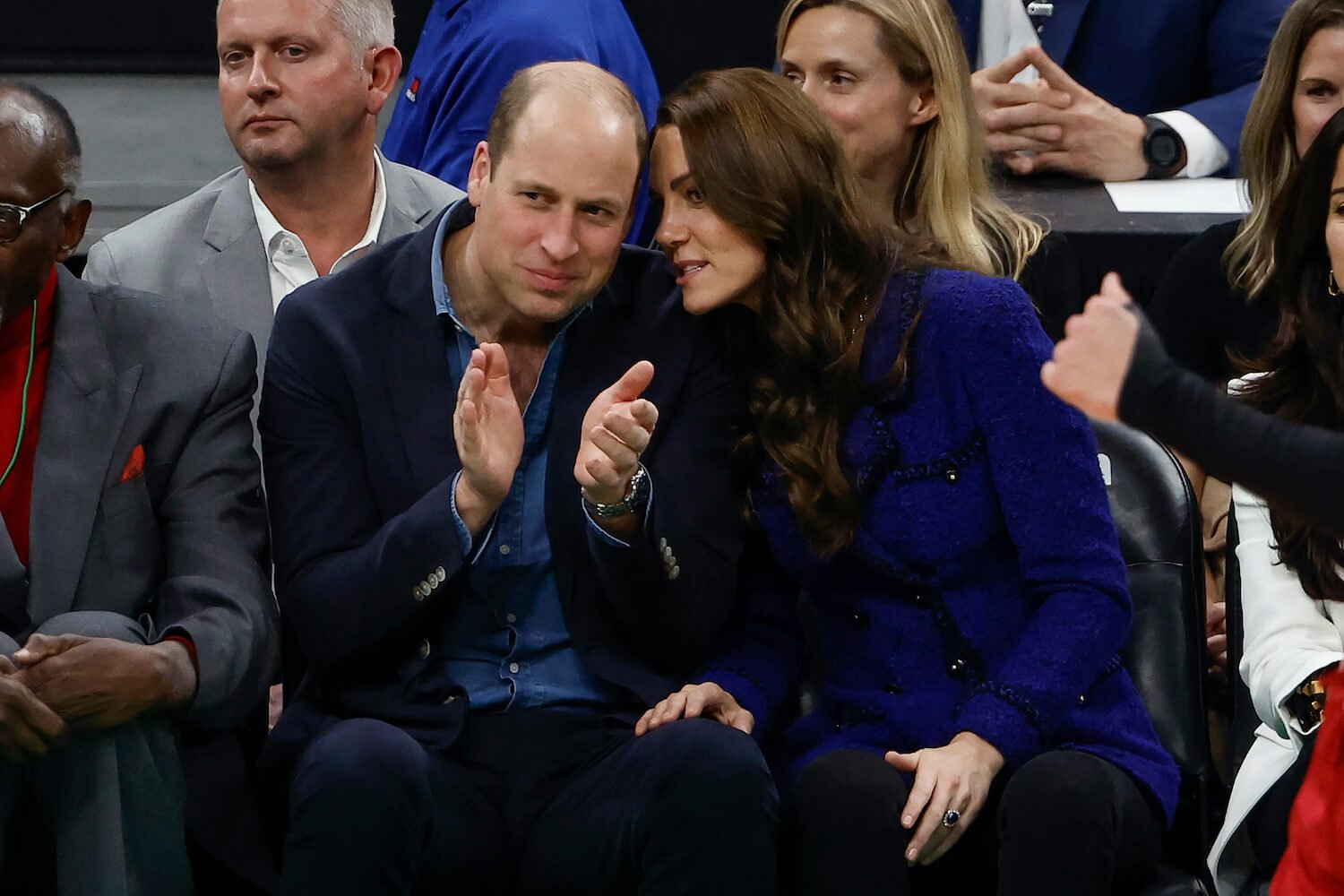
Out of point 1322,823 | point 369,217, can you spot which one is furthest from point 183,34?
point 1322,823

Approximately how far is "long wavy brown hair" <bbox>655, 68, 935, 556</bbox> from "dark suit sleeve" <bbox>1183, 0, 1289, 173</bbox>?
1.28 meters

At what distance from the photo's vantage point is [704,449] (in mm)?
2504

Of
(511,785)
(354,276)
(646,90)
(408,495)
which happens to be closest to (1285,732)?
(511,785)

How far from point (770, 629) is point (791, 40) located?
1.08m

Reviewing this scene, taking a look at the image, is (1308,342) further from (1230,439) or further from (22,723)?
(22,723)

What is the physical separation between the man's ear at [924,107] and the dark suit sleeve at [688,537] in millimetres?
785

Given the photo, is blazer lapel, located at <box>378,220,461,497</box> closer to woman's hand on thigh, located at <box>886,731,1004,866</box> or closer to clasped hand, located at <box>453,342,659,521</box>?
clasped hand, located at <box>453,342,659,521</box>

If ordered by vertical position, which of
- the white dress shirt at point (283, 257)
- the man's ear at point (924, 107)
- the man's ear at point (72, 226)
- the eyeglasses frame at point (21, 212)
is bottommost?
the white dress shirt at point (283, 257)

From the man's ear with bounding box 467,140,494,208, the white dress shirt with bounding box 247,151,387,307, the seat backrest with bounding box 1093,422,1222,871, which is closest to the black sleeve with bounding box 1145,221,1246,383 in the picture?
the seat backrest with bounding box 1093,422,1222,871

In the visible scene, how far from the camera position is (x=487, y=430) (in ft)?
7.58

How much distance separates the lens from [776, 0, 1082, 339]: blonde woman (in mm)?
3127

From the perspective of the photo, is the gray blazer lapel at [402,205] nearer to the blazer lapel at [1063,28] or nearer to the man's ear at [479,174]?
the man's ear at [479,174]

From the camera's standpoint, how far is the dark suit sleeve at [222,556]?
7.80 feet

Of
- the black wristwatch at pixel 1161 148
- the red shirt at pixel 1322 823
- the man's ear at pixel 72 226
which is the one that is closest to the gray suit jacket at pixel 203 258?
the man's ear at pixel 72 226
